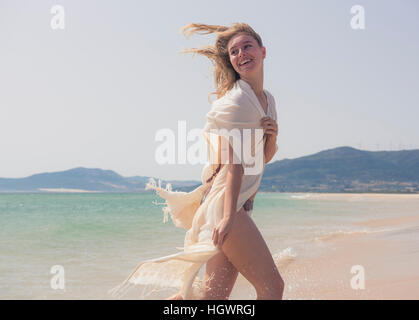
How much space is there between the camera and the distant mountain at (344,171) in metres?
120

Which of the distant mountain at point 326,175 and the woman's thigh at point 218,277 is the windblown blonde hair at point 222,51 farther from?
the distant mountain at point 326,175

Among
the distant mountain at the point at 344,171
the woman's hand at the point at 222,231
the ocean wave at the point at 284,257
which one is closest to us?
the woman's hand at the point at 222,231

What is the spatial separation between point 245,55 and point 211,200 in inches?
33.1

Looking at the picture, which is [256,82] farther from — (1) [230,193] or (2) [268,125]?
(1) [230,193]

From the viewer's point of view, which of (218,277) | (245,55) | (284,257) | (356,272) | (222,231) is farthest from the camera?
(284,257)

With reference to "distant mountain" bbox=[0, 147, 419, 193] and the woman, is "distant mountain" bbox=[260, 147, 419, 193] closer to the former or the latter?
"distant mountain" bbox=[0, 147, 419, 193]

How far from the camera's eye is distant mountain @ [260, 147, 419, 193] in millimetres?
119875

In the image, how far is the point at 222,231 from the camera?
227 cm

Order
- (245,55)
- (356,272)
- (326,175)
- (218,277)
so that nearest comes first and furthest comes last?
(218,277) < (245,55) < (356,272) < (326,175)

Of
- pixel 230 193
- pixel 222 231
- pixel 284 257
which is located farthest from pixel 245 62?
pixel 284 257

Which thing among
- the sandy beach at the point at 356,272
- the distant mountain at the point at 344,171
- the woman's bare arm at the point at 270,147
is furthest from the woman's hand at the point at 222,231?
the distant mountain at the point at 344,171

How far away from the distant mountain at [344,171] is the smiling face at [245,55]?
375 ft

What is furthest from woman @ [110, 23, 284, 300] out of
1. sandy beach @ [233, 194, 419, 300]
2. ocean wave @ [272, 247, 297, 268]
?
ocean wave @ [272, 247, 297, 268]
